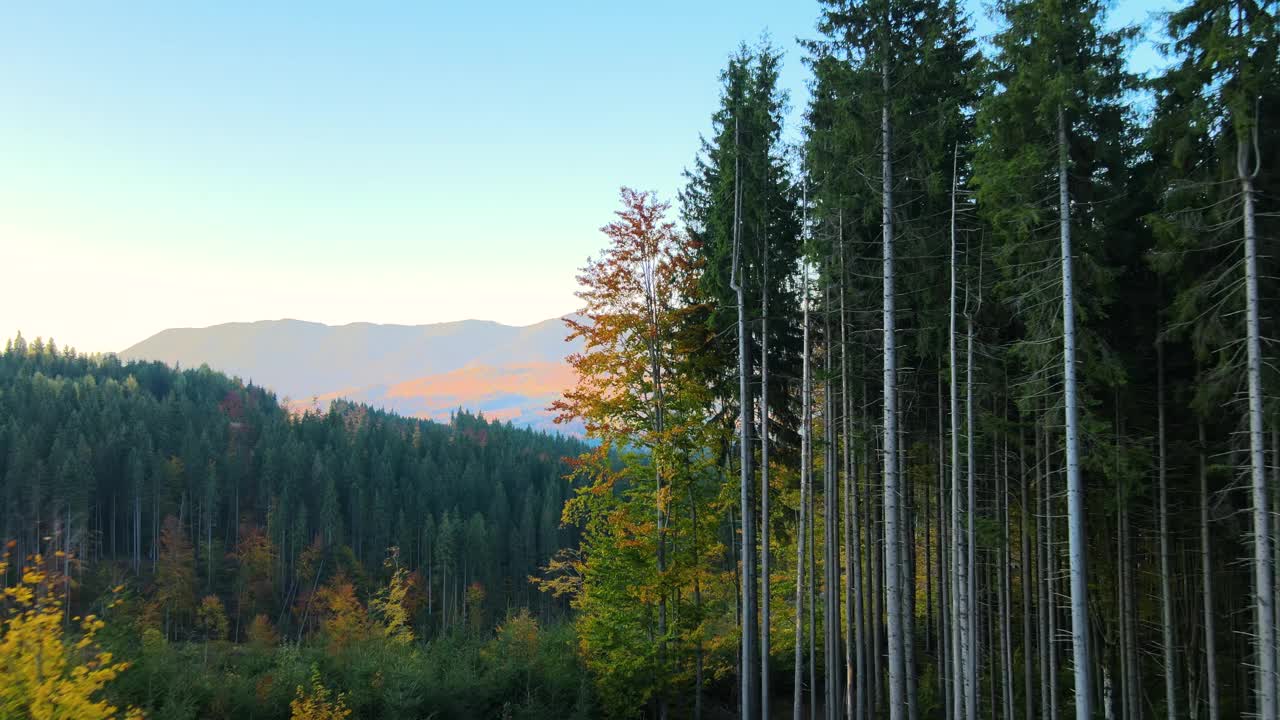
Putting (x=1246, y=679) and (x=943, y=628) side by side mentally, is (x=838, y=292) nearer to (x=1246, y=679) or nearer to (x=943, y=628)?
(x=943, y=628)

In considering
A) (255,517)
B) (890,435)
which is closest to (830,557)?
(890,435)

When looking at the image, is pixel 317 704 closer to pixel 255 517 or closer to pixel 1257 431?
pixel 1257 431

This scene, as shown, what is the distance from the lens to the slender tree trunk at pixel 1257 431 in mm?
9609

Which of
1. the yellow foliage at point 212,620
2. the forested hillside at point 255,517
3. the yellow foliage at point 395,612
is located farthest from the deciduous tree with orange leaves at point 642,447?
the yellow foliage at point 212,620

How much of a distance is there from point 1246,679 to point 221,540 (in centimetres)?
8316

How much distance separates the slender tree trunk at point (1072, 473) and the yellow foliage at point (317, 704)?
13.3 metres

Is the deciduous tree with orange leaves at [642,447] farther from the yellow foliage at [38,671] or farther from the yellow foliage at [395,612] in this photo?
the yellow foliage at [38,671]

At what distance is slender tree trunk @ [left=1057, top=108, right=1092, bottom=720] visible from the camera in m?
10.1

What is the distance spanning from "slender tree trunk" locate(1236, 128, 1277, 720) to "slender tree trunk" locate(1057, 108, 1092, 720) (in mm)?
2060

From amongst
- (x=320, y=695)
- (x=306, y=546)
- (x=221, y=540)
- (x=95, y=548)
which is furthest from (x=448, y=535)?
(x=320, y=695)

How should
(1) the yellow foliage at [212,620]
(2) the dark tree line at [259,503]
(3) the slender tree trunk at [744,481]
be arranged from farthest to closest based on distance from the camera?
(2) the dark tree line at [259,503] → (1) the yellow foliage at [212,620] → (3) the slender tree trunk at [744,481]

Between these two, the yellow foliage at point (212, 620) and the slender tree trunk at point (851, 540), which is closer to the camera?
the slender tree trunk at point (851, 540)

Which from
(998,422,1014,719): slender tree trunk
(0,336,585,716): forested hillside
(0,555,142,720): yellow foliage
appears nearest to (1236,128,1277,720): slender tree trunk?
(998,422,1014,719): slender tree trunk

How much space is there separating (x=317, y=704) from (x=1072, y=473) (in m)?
15.4
